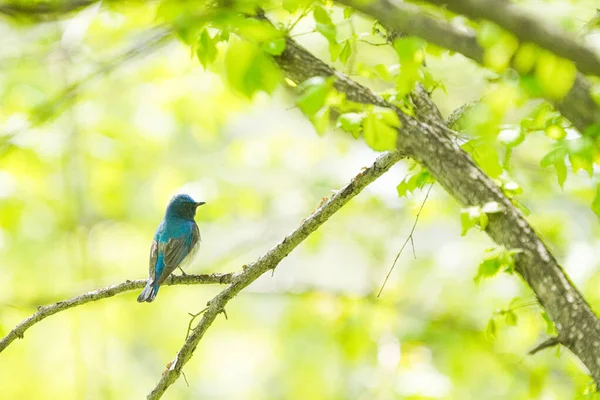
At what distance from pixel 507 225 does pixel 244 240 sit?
522 cm

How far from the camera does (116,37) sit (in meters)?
5.78

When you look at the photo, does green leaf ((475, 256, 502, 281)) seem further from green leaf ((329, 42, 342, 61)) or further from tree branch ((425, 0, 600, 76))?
green leaf ((329, 42, 342, 61))

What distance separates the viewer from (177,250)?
5465 millimetres

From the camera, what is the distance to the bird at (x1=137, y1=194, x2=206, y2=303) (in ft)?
16.2

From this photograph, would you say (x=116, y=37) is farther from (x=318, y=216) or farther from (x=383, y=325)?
(x=383, y=325)

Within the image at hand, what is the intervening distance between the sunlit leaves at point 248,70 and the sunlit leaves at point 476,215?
1.06m

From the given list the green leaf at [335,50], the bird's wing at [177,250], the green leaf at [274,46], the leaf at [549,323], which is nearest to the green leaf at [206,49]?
the green leaf at [274,46]

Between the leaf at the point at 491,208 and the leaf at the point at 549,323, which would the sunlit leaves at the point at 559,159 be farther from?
the leaf at the point at 549,323

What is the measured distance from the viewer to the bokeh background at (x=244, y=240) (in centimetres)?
572

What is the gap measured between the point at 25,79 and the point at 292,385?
5565 mm

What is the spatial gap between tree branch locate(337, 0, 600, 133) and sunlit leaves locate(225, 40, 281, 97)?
1.13 feet

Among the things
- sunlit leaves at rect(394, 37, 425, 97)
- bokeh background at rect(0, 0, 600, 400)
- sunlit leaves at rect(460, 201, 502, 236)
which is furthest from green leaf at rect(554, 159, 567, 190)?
bokeh background at rect(0, 0, 600, 400)

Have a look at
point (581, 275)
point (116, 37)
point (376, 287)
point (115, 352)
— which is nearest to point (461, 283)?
point (376, 287)

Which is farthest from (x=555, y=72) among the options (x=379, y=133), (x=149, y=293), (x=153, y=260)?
(x=153, y=260)
